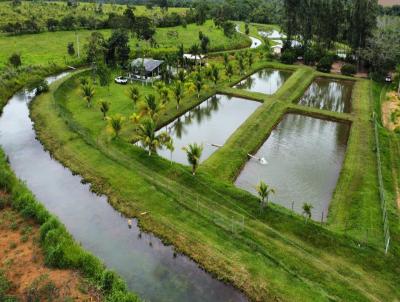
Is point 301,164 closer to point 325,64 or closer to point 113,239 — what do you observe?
point 113,239

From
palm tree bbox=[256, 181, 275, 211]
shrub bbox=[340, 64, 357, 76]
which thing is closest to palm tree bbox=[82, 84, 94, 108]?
palm tree bbox=[256, 181, 275, 211]

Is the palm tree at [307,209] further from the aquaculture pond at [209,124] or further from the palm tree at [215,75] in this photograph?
the palm tree at [215,75]

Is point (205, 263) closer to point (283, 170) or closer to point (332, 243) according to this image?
point (332, 243)

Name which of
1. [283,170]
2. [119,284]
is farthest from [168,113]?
[119,284]

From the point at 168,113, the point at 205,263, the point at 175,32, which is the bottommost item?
the point at 205,263

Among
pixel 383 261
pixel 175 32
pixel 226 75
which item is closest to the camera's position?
pixel 383 261

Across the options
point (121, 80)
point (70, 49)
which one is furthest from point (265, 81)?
point (70, 49)

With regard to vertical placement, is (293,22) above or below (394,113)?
above

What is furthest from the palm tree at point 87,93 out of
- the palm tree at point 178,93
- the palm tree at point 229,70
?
the palm tree at point 229,70

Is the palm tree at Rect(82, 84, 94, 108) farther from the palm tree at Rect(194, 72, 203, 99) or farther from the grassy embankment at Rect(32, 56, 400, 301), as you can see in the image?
the palm tree at Rect(194, 72, 203, 99)
